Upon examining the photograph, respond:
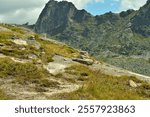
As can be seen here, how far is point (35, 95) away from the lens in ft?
77.5

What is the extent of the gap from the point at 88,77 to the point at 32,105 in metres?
13.2

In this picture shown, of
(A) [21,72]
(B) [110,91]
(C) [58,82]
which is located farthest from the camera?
(A) [21,72]

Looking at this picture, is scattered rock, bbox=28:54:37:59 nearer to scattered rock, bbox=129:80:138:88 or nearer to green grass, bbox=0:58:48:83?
green grass, bbox=0:58:48:83

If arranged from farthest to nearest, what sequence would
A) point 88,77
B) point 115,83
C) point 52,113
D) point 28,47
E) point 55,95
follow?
point 28,47, point 88,77, point 115,83, point 55,95, point 52,113

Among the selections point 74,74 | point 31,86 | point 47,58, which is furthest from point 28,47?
point 31,86

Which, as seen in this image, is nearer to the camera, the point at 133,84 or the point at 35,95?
the point at 35,95

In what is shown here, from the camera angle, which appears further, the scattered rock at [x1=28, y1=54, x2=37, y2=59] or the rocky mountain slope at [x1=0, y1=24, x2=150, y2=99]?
the scattered rock at [x1=28, y1=54, x2=37, y2=59]

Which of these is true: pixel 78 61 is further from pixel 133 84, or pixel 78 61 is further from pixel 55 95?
pixel 55 95

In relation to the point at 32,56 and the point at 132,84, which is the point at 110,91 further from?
the point at 32,56

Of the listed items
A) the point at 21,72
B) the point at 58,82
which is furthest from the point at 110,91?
the point at 21,72

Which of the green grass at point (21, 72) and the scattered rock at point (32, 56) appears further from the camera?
the scattered rock at point (32, 56)

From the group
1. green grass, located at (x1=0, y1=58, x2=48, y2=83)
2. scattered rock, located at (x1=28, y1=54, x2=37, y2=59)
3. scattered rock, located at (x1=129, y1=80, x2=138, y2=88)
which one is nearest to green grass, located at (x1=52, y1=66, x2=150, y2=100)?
scattered rock, located at (x1=129, y1=80, x2=138, y2=88)

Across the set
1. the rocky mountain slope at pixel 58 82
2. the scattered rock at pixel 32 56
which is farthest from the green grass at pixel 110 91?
the scattered rock at pixel 32 56

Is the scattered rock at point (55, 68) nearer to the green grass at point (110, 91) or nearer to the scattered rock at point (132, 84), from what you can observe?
the green grass at point (110, 91)
